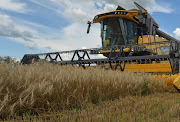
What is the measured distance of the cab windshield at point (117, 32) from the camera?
9734 mm

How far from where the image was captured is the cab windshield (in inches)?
383

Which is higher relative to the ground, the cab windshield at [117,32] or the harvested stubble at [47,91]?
the cab windshield at [117,32]

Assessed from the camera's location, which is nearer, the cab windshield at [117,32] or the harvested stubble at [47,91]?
the harvested stubble at [47,91]

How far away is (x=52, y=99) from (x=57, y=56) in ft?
22.7

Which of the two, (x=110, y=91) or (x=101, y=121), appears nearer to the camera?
(x=101, y=121)

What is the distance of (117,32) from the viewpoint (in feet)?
32.5

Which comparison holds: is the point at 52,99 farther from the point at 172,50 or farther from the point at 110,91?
the point at 172,50

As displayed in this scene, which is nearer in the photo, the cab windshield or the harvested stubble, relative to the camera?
the harvested stubble

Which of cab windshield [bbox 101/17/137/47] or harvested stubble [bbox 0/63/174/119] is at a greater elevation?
cab windshield [bbox 101/17/137/47]

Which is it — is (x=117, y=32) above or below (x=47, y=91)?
above

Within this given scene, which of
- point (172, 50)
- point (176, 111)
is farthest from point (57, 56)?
point (176, 111)

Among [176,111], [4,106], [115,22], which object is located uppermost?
[115,22]

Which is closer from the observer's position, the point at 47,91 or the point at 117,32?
the point at 47,91

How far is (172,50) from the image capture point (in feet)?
17.9
